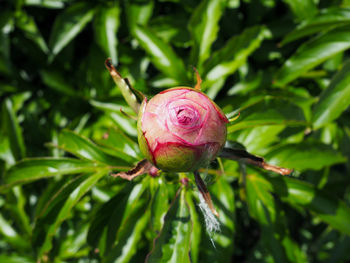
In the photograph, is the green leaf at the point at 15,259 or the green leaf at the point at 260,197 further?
the green leaf at the point at 15,259

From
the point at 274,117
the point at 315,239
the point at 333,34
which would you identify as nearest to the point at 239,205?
the point at 315,239

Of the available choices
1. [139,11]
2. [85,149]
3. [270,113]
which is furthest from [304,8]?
[85,149]

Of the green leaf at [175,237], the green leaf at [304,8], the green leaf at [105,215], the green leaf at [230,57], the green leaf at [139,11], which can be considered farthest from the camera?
the green leaf at [139,11]

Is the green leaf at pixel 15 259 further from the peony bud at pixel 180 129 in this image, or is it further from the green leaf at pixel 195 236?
the peony bud at pixel 180 129

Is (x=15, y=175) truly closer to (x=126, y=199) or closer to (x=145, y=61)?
(x=126, y=199)

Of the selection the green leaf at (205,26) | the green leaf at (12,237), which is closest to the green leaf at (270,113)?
the green leaf at (205,26)

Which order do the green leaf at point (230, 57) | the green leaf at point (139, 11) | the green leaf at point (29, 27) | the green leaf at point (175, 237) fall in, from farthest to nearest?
the green leaf at point (29, 27)
the green leaf at point (139, 11)
the green leaf at point (230, 57)
the green leaf at point (175, 237)

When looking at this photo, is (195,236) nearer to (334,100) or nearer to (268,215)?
(268,215)

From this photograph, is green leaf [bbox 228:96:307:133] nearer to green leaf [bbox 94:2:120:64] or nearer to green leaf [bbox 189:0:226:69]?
green leaf [bbox 189:0:226:69]
